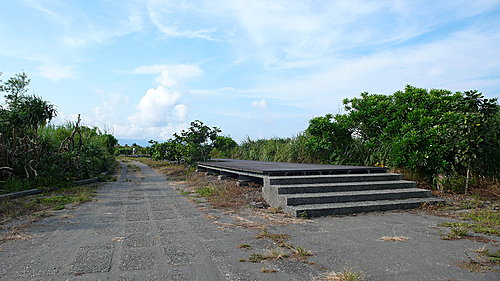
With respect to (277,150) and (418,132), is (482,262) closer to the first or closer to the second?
(418,132)

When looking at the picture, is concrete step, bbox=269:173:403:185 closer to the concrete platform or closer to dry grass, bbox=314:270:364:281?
the concrete platform

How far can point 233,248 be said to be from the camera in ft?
11.1

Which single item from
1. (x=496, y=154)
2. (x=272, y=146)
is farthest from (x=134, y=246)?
(x=272, y=146)

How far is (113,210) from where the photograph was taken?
549cm

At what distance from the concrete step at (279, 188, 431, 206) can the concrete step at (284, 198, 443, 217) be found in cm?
13

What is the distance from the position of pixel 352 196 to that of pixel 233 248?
3.11m

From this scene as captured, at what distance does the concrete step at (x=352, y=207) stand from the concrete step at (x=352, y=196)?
0.41 ft

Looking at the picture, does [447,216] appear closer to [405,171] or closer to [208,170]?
[405,171]

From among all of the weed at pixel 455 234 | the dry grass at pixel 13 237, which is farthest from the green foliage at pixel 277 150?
the dry grass at pixel 13 237

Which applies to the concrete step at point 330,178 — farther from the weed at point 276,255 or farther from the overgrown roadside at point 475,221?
the weed at point 276,255

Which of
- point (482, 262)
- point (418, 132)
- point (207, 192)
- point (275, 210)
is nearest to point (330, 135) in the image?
point (418, 132)

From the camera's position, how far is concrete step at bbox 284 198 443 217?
503 centimetres

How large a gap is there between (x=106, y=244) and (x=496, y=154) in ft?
26.1

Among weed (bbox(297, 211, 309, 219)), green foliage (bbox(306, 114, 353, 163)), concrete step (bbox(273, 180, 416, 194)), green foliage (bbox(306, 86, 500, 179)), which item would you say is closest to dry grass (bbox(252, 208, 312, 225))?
weed (bbox(297, 211, 309, 219))
